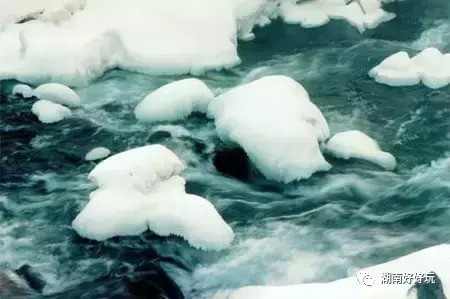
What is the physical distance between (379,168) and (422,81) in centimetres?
227

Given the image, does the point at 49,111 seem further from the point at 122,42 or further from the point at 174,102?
the point at 122,42

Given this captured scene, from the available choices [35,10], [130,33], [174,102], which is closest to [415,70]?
[174,102]

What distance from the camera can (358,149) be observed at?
710cm

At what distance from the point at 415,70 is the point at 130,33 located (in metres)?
3.93

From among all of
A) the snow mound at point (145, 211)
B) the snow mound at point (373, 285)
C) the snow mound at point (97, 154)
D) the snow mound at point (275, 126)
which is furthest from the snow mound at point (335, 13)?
the snow mound at point (373, 285)

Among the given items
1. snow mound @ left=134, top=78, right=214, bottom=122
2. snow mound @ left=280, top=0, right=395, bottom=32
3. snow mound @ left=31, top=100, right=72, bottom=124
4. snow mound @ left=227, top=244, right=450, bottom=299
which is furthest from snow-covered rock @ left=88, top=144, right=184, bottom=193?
snow mound @ left=280, top=0, right=395, bottom=32

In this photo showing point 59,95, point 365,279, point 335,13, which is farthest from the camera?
point 335,13

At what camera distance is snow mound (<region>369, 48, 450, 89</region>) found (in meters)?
8.66

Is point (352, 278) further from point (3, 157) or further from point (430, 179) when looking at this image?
point (3, 157)

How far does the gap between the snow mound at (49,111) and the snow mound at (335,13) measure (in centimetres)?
429

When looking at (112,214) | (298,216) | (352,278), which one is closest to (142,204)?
(112,214)

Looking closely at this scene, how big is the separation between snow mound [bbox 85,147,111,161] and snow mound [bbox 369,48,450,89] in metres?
3.72

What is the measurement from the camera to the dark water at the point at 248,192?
5773 mm

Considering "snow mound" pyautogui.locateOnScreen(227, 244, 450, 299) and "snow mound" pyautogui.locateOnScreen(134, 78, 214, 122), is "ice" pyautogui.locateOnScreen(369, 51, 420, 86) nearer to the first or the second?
"snow mound" pyautogui.locateOnScreen(134, 78, 214, 122)
